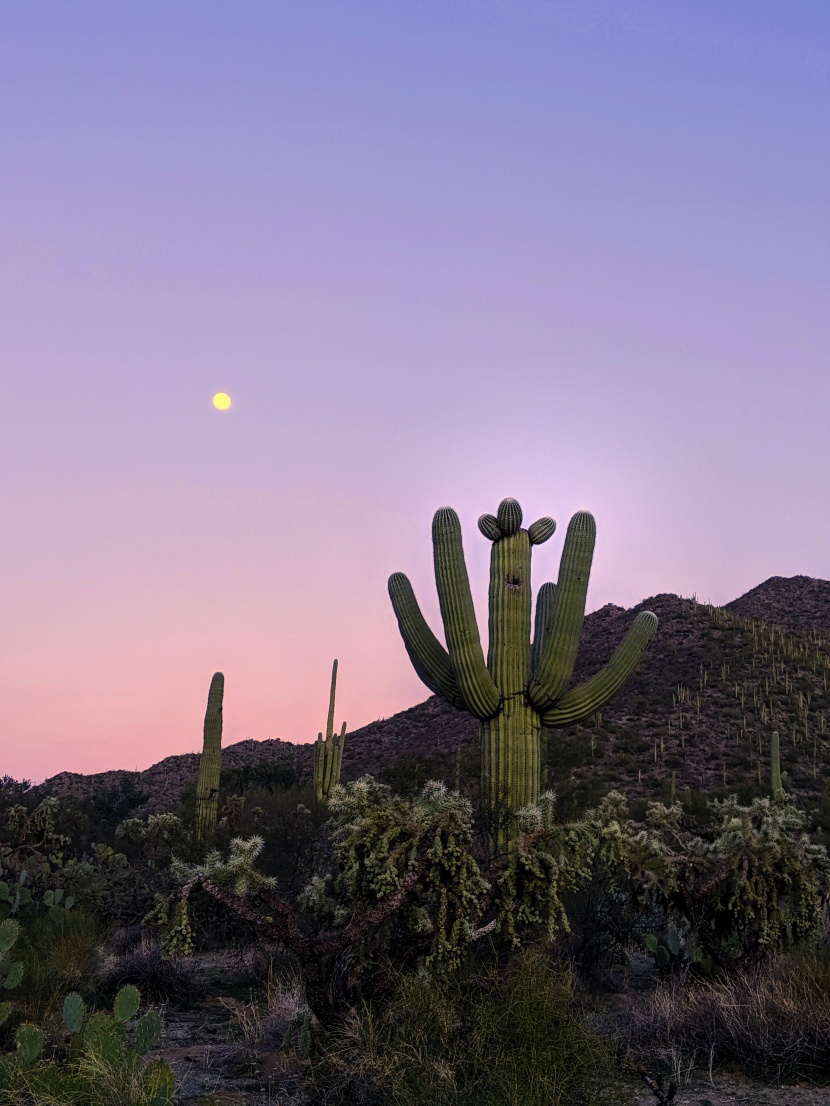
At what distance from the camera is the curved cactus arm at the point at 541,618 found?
41.9ft

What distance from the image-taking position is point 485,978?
6664mm

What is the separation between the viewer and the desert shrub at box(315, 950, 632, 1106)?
5.41 metres

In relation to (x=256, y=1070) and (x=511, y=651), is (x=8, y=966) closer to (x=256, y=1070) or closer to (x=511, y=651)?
(x=256, y=1070)

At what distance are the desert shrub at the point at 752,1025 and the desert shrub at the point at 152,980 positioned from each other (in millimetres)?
4460

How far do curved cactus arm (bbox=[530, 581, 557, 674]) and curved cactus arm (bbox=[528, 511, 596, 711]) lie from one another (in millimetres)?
176

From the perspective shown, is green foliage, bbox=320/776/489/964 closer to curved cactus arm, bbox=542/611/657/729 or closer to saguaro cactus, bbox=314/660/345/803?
curved cactus arm, bbox=542/611/657/729

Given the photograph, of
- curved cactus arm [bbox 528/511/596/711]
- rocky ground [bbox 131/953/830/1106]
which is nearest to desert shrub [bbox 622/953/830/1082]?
rocky ground [bbox 131/953/830/1106]

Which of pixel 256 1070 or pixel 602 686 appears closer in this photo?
pixel 256 1070

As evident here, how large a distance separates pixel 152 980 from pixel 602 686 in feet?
20.2

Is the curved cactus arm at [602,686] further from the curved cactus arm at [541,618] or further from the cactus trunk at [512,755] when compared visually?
the curved cactus arm at [541,618]

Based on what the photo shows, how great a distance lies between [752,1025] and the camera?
7.21m

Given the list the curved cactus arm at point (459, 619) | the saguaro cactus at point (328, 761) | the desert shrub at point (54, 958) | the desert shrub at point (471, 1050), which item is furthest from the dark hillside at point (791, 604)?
the desert shrub at point (471, 1050)

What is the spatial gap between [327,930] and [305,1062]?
2.53 m

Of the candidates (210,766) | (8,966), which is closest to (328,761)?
(210,766)
